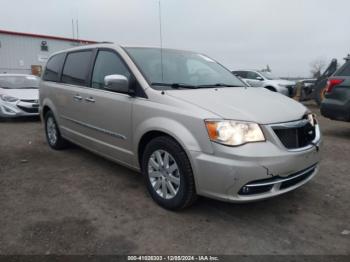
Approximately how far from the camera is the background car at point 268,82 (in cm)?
1443

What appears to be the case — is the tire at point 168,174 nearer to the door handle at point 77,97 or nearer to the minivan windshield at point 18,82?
the door handle at point 77,97

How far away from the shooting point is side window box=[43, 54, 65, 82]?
5.33 m

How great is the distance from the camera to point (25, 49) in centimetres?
2127

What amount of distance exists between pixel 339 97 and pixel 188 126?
14.6 ft

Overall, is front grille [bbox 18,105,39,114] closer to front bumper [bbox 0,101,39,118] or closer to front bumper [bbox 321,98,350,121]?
front bumper [bbox 0,101,39,118]

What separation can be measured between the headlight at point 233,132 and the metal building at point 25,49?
18.8 m

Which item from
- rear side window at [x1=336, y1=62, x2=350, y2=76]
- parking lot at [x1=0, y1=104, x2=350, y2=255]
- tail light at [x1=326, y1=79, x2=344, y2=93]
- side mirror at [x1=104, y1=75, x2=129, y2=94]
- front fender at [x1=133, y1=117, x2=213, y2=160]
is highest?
rear side window at [x1=336, y1=62, x2=350, y2=76]

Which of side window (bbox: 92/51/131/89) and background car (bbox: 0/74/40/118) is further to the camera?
background car (bbox: 0/74/40/118)

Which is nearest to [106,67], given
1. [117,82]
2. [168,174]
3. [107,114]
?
[107,114]

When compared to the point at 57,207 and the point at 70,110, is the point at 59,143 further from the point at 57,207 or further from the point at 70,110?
the point at 57,207

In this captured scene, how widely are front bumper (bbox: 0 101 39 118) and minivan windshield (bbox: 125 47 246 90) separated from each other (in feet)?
19.5

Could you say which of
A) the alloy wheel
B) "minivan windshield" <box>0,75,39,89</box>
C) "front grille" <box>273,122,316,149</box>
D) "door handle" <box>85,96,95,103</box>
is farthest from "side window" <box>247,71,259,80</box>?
the alloy wheel

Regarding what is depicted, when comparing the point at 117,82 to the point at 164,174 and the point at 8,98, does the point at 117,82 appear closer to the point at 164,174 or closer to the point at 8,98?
the point at 164,174

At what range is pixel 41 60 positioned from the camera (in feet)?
72.9
